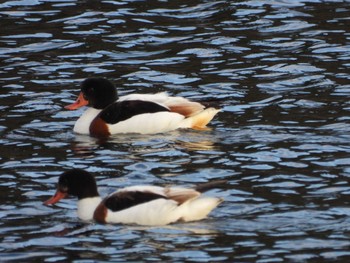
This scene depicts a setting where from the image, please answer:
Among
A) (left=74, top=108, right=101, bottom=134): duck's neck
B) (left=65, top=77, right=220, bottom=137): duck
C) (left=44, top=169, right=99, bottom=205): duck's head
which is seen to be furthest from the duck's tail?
(left=44, top=169, right=99, bottom=205): duck's head

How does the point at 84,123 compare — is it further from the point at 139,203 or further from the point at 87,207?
the point at 139,203

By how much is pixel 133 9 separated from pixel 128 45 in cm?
180

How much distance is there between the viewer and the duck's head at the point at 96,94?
1828 cm

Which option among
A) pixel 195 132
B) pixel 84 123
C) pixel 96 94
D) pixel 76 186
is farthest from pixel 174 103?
pixel 76 186

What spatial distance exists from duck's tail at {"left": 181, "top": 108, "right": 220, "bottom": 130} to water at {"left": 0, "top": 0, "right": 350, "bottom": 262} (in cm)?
23

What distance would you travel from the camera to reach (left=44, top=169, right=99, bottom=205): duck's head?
14.3 m

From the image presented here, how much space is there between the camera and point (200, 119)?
17.9 m

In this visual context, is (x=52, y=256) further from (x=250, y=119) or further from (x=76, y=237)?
(x=250, y=119)

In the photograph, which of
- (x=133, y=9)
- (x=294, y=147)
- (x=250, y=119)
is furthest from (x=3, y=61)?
(x=294, y=147)

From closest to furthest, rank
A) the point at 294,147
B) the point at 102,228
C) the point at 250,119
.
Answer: the point at 102,228 < the point at 294,147 < the point at 250,119

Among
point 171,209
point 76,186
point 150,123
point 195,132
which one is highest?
point 76,186

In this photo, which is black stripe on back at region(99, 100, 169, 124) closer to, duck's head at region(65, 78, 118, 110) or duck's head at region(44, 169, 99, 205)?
duck's head at region(65, 78, 118, 110)

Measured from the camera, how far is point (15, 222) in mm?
14016

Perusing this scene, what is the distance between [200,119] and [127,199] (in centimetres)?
408
